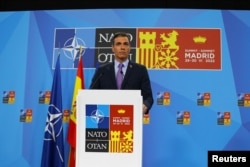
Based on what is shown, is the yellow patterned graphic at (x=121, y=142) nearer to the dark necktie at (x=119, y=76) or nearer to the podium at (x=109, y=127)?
the podium at (x=109, y=127)

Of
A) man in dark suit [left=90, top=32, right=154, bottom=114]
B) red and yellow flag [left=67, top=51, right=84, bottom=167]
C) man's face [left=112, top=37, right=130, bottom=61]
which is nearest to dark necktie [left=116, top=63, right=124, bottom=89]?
man in dark suit [left=90, top=32, right=154, bottom=114]

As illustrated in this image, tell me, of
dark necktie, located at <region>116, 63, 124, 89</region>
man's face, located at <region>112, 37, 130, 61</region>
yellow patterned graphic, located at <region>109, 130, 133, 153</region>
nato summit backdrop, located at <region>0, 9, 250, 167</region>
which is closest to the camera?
yellow patterned graphic, located at <region>109, 130, 133, 153</region>

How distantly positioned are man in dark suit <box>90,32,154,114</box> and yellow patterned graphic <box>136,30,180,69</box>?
1.07 m

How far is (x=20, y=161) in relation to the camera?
180 inches

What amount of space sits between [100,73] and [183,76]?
4.93 feet

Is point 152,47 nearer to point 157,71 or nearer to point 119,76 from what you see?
point 157,71

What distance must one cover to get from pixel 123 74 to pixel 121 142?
1418 millimetres

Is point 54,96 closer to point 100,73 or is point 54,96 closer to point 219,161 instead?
point 100,73

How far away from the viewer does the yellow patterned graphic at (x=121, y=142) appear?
A: 2.14m

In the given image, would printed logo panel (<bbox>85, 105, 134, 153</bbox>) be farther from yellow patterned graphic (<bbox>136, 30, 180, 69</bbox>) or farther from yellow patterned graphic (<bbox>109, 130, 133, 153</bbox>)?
yellow patterned graphic (<bbox>136, 30, 180, 69</bbox>)

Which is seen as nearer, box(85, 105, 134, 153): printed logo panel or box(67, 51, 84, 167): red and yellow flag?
box(85, 105, 134, 153): printed logo panel

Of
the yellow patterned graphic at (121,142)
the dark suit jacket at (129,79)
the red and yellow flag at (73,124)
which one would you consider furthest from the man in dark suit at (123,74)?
the yellow patterned graphic at (121,142)

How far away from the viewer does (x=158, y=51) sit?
461cm

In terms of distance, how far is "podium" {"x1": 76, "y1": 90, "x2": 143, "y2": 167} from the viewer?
2141mm
